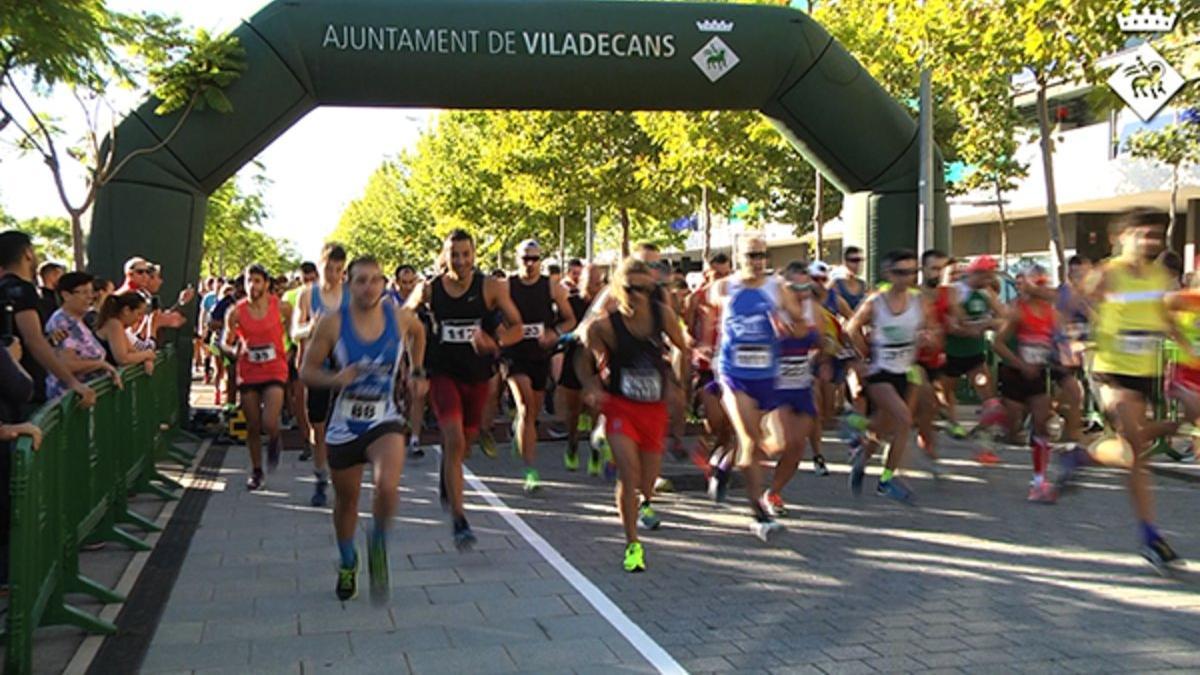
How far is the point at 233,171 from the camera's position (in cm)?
1177

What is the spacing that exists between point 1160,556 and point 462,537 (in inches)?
154

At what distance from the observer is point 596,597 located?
5.70 m

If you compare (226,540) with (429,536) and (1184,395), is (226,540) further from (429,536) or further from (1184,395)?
(1184,395)

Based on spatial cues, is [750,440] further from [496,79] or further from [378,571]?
[496,79]

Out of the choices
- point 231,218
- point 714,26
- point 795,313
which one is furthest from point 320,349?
point 231,218

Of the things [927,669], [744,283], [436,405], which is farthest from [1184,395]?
[436,405]

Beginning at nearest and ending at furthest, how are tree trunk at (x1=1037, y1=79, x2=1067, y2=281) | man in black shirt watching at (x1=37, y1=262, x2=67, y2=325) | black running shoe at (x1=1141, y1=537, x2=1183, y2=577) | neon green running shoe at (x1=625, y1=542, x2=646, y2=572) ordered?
black running shoe at (x1=1141, y1=537, x2=1183, y2=577) → neon green running shoe at (x1=625, y1=542, x2=646, y2=572) → man in black shirt watching at (x1=37, y1=262, x2=67, y2=325) → tree trunk at (x1=1037, y1=79, x2=1067, y2=281)

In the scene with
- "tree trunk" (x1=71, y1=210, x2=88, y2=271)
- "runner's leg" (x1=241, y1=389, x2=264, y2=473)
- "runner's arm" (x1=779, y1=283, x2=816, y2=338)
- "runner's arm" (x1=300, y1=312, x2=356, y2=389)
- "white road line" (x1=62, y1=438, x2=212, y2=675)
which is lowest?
"white road line" (x1=62, y1=438, x2=212, y2=675)

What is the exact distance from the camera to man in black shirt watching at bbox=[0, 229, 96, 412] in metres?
6.03

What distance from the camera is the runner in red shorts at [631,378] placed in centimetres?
637

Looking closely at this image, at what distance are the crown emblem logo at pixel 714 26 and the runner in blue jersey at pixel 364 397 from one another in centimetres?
756

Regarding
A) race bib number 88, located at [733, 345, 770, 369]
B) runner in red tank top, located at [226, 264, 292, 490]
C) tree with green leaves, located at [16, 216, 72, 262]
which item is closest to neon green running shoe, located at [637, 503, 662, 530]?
race bib number 88, located at [733, 345, 770, 369]

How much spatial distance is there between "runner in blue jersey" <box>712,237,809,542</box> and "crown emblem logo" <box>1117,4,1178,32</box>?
809cm

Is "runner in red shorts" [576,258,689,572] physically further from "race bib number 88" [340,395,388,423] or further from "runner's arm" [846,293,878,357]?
"runner's arm" [846,293,878,357]
